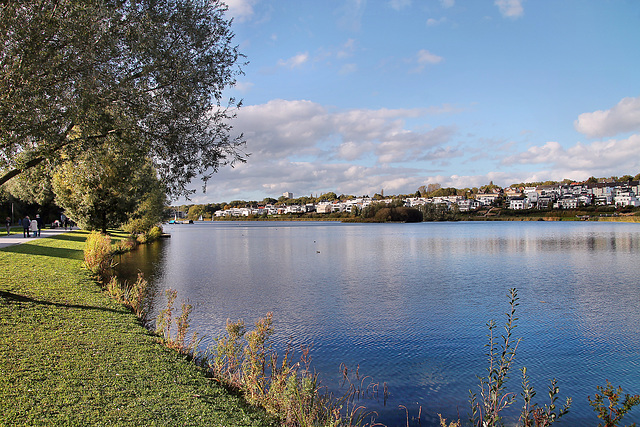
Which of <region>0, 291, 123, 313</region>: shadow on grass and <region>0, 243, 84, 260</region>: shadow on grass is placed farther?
<region>0, 243, 84, 260</region>: shadow on grass

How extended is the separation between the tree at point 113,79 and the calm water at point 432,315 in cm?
575

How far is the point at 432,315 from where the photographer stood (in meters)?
15.0

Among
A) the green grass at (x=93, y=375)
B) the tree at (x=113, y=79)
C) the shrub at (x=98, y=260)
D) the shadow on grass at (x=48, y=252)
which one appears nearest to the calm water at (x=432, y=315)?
the shrub at (x=98, y=260)

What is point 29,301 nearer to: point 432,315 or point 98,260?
point 98,260

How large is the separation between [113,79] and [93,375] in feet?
19.1

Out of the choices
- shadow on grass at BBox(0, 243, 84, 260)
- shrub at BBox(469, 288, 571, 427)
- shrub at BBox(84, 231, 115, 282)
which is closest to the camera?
shrub at BBox(469, 288, 571, 427)

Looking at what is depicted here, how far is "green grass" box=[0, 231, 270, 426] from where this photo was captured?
18.6 feet

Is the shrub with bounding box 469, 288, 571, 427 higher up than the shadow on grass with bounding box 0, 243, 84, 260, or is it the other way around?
the shadow on grass with bounding box 0, 243, 84, 260

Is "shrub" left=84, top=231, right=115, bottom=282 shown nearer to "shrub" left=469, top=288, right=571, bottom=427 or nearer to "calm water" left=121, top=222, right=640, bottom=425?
"calm water" left=121, top=222, right=640, bottom=425

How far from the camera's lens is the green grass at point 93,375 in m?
5.68

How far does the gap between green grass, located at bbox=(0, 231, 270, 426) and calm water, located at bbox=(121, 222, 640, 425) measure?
9.01ft

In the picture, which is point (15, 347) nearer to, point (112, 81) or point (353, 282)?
point (112, 81)

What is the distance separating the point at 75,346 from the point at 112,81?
5441mm

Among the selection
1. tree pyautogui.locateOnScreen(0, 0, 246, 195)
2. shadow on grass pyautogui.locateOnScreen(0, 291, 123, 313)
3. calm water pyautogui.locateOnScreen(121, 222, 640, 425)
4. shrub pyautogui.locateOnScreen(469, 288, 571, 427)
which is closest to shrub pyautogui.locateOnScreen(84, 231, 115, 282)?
calm water pyautogui.locateOnScreen(121, 222, 640, 425)
